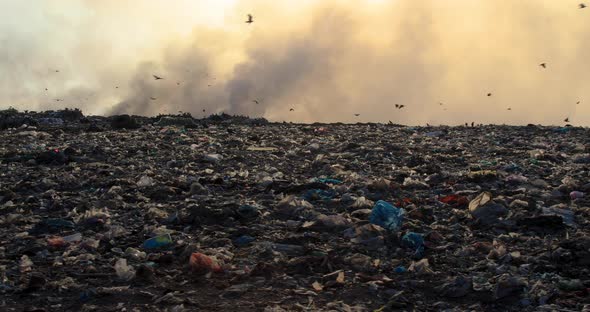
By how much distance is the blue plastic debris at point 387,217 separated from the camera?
4152 millimetres

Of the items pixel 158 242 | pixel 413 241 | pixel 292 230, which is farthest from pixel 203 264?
pixel 413 241

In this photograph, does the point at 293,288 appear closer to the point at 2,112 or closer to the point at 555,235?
the point at 555,235

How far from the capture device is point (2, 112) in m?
12.9

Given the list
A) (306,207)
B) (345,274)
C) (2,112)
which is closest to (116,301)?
(345,274)

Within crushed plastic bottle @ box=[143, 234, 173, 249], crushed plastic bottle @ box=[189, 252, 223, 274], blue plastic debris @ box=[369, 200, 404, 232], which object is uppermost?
blue plastic debris @ box=[369, 200, 404, 232]

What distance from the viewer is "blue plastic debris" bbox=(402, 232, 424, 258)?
379cm

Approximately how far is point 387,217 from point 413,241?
0.42m

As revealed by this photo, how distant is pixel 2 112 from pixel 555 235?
12905mm

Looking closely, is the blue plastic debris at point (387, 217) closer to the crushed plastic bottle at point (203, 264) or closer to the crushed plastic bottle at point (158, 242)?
the crushed plastic bottle at point (203, 264)

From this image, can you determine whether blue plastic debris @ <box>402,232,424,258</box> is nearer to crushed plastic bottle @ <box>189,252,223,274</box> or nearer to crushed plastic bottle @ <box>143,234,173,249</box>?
crushed plastic bottle @ <box>189,252,223,274</box>

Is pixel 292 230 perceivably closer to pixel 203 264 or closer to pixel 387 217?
pixel 387 217

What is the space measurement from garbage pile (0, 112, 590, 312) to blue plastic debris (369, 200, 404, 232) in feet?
0.04

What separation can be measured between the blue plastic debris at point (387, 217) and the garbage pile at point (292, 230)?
11 mm

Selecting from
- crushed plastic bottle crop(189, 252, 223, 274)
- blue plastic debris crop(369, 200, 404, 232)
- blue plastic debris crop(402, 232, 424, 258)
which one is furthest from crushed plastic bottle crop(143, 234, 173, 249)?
blue plastic debris crop(402, 232, 424, 258)
